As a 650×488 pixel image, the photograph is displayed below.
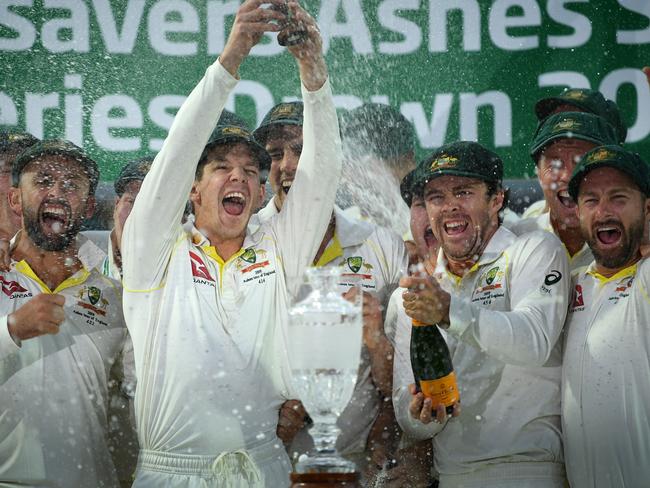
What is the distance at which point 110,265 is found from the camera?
15.3ft

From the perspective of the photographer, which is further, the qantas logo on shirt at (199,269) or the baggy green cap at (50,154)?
the baggy green cap at (50,154)

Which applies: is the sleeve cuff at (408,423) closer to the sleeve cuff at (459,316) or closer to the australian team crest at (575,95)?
the sleeve cuff at (459,316)

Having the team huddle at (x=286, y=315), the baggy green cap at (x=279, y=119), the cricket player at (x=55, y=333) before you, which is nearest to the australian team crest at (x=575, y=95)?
the team huddle at (x=286, y=315)

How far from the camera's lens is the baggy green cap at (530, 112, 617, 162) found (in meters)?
4.39

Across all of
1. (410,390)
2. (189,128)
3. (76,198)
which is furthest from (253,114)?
(410,390)

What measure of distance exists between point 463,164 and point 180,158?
1.08 metres

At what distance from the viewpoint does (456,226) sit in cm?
407

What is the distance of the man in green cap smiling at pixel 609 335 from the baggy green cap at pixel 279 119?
1.26 metres

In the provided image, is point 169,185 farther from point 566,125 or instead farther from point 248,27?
point 566,125

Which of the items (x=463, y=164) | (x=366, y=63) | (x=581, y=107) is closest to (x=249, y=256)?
(x=463, y=164)

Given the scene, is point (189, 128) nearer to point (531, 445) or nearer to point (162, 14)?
point (531, 445)

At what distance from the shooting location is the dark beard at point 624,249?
382 centimetres

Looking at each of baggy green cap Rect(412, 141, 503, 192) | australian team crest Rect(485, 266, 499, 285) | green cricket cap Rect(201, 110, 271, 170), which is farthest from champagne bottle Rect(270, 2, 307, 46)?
australian team crest Rect(485, 266, 499, 285)

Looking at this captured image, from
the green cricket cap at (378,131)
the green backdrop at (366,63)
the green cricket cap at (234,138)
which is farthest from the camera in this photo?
the green backdrop at (366,63)
